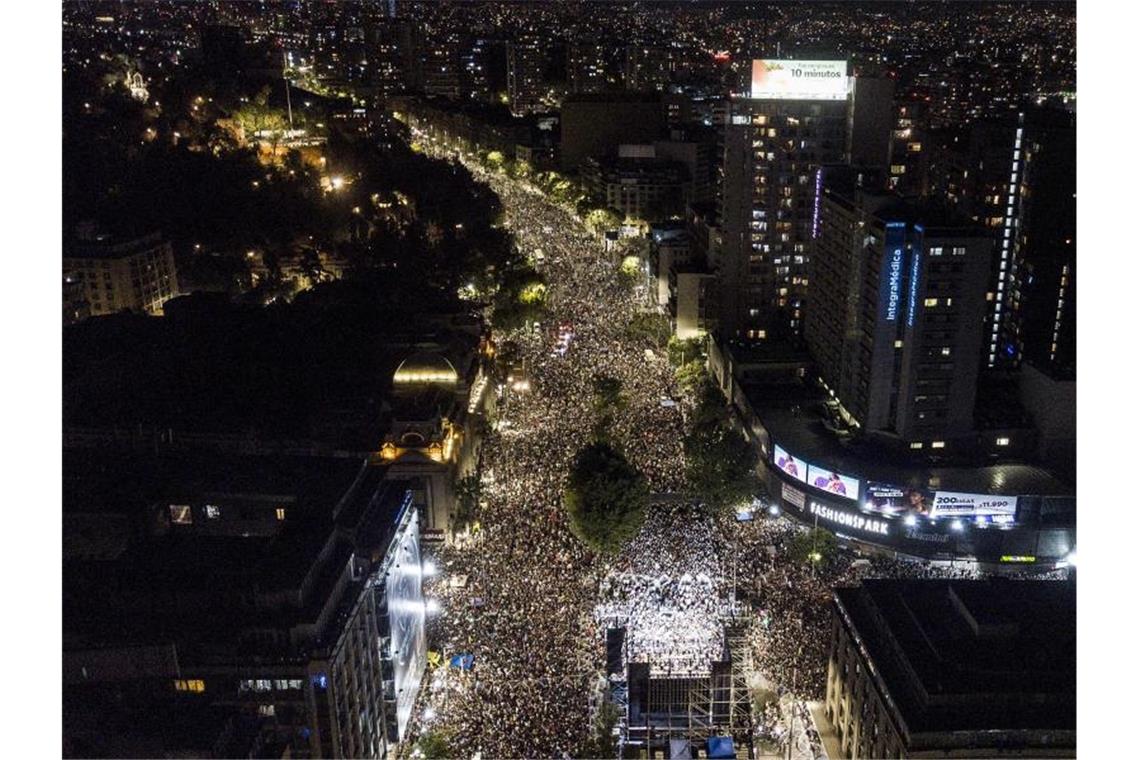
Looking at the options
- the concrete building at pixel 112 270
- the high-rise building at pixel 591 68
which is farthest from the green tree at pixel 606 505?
the high-rise building at pixel 591 68

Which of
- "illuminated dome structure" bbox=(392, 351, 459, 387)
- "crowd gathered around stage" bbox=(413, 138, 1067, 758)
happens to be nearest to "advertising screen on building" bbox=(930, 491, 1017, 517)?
"crowd gathered around stage" bbox=(413, 138, 1067, 758)

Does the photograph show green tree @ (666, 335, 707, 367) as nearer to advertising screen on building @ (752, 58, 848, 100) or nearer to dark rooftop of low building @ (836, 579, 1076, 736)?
advertising screen on building @ (752, 58, 848, 100)

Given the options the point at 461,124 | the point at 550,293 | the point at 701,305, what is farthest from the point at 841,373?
the point at 461,124

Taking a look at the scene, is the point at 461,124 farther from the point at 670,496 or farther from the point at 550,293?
the point at 670,496

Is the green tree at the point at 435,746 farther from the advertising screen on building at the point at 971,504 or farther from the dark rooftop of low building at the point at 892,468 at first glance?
the advertising screen on building at the point at 971,504

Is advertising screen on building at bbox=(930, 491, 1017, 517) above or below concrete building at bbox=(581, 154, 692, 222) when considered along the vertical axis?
below

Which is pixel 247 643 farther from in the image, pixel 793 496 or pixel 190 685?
pixel 793 496
